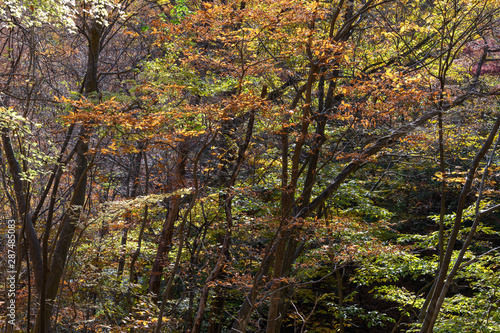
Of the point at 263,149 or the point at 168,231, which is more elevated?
the point at 263,149

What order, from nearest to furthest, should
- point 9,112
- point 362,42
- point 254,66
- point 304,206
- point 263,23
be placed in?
point 9,112 < point 263,23 < point 254,66 < point 304,206 < point 362,42

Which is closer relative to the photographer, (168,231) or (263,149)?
(168,231)

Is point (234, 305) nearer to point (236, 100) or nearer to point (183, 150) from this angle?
point (183, 150)

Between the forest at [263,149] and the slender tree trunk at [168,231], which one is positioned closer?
the forest at [263,149]

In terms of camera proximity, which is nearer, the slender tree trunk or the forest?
the forest

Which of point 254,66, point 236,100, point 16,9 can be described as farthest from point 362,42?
point 16,9

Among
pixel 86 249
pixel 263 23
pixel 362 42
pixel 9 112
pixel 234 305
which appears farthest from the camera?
pixel 234 305

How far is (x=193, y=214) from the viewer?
346 inches

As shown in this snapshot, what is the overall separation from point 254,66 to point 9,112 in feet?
11.3

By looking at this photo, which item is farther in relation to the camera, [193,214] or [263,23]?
[193,214]

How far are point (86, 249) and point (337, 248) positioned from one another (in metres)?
5.05

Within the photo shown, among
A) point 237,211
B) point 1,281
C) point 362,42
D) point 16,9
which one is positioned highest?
point 362,42

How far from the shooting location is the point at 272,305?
241 inches

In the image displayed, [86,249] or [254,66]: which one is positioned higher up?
[254,66]
